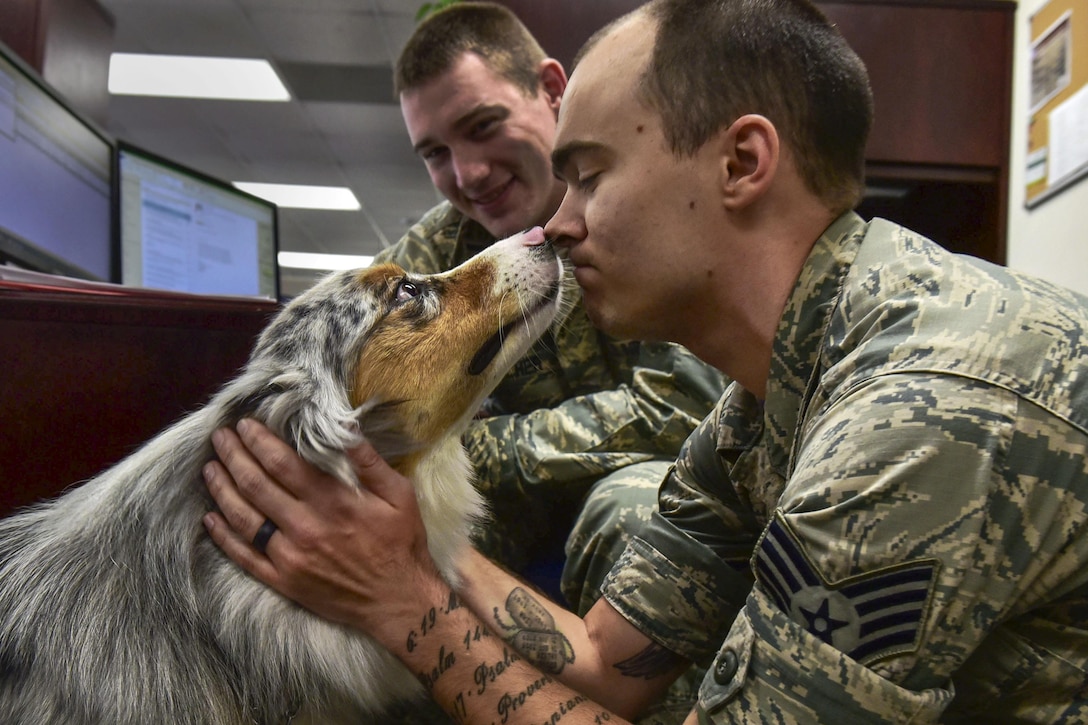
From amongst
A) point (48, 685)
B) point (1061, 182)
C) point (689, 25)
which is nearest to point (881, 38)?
point (1061, 182)

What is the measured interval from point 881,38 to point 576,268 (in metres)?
2.11

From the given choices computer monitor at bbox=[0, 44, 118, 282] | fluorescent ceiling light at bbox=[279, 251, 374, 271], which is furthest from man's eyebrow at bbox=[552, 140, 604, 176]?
fluorescent ceiling light at bbox=[279, 251, 374, 271]

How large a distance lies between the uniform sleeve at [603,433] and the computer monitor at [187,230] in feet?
4.02

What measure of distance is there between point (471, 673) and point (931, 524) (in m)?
0.68

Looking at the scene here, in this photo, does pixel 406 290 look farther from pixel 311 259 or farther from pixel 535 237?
pixel 311 259

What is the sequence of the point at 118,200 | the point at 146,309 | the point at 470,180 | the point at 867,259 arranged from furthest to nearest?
the point at 118,200
the point at 470,180
the point at 146,309
the point at 867,259

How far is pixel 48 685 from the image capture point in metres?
1.21

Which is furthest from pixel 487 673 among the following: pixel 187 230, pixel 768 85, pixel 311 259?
pixel 311 259

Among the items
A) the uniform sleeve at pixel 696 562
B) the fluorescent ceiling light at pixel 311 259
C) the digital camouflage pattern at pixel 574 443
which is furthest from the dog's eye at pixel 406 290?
the fluorescent ceiling light at pixel 311 259

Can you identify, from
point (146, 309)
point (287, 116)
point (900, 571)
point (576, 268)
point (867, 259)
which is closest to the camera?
point (900, 571)

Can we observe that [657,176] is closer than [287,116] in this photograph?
Yes

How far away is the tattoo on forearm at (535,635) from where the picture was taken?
148cm

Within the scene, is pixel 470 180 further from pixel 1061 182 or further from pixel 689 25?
pixel 1061 182

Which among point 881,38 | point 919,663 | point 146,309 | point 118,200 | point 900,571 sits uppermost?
point 881,38
